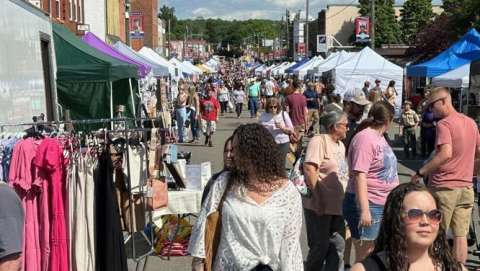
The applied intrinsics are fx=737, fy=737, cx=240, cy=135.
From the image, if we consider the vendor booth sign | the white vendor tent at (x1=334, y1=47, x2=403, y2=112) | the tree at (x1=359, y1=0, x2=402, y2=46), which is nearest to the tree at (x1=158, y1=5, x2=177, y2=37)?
the tree at (x1=359, y1=0, x2=402, y2=46)

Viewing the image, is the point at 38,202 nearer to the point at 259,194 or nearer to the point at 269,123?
the point at 259,194

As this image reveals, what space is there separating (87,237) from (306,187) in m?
2.03

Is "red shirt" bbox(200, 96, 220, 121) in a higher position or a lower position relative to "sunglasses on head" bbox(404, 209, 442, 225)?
lower

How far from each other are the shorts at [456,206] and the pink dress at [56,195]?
316cm

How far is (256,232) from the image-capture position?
4.28m

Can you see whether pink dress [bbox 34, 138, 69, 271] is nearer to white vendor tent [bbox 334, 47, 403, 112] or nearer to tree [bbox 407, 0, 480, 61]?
white vendor tent [bbox 334, 47, 403, 112]

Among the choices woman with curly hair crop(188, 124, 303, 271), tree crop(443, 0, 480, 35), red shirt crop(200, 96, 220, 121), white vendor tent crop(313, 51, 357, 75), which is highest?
tree crop(443, 0, 480, 35)

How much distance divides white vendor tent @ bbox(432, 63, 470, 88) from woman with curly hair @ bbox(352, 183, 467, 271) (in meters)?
14.8

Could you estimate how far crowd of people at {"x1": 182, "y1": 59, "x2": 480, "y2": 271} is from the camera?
315 cm

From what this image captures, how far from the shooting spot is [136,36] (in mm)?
42312

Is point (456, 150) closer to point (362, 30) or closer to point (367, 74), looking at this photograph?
point (367, 74)

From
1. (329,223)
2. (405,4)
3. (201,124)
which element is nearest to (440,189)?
(329,223)

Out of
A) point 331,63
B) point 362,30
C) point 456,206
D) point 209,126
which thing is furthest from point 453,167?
point 362,30

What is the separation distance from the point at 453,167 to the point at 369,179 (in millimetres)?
908
